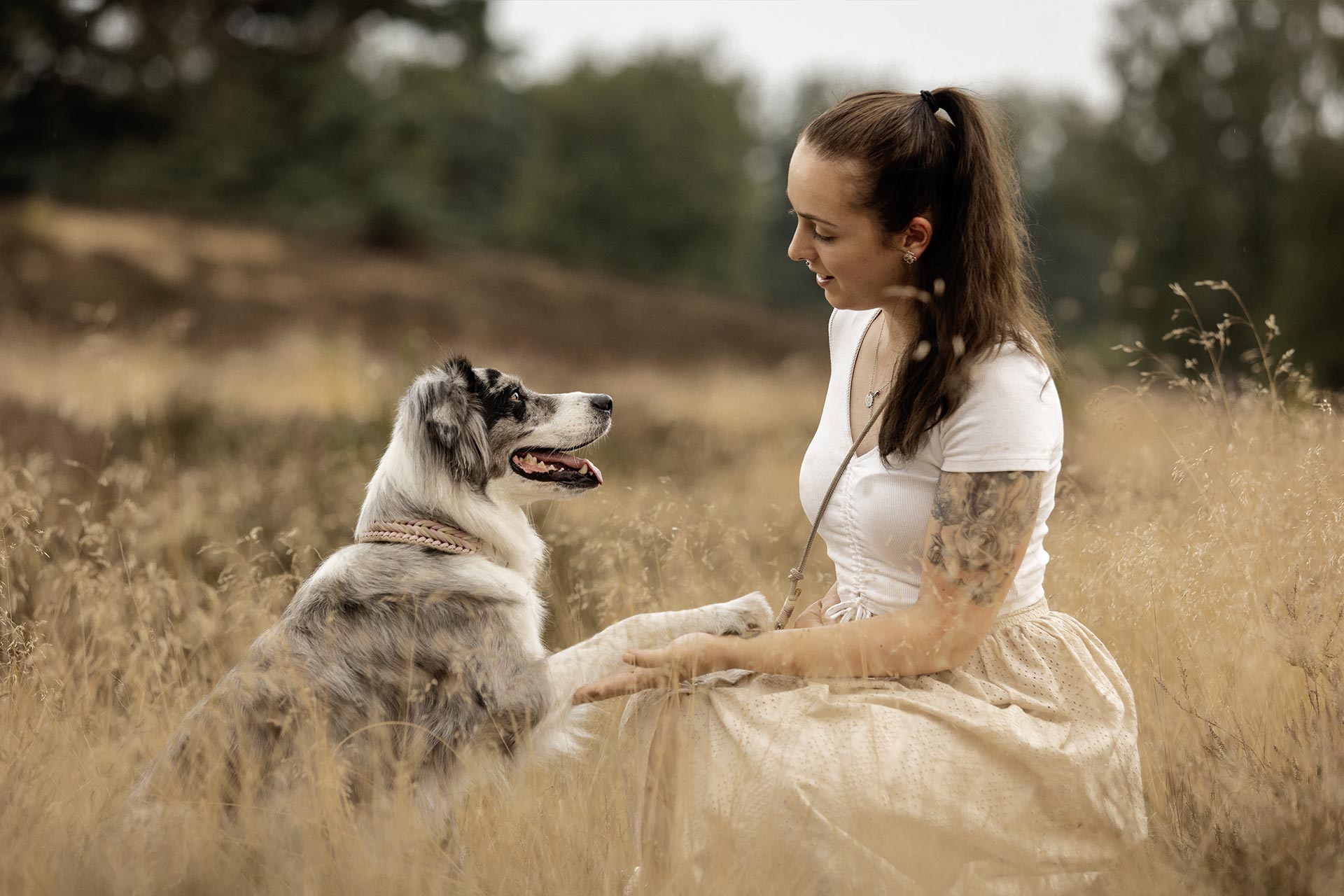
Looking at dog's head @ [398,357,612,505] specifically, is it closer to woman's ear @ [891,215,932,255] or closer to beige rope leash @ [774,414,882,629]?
beige rope leash @ [774,414,882,629]

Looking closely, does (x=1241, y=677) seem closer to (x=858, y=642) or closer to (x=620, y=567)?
(x=858, y=642)

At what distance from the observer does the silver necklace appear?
109 inches

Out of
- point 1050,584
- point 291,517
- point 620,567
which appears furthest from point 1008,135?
point 291,517

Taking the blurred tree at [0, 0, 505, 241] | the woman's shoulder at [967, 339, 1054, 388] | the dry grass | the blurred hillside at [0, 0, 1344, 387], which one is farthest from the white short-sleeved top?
the blurred tree at [0, 0, 505, 241]

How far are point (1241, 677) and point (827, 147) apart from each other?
1.92 meters

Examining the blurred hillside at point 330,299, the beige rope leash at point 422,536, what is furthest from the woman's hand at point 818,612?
the blurred hillside at point 330,299

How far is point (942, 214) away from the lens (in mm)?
2641

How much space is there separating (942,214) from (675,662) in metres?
1.29

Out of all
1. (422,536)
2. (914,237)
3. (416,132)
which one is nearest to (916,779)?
(914,237)

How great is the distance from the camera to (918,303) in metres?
2.74

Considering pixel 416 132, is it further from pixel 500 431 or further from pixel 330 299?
pixel 500 431

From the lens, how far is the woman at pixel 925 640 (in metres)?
2.32

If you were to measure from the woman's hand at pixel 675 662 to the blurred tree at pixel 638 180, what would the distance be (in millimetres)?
42934

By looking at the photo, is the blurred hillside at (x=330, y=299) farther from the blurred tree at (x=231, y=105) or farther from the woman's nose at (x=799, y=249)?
the woman's nose at (x=799, y=249)
